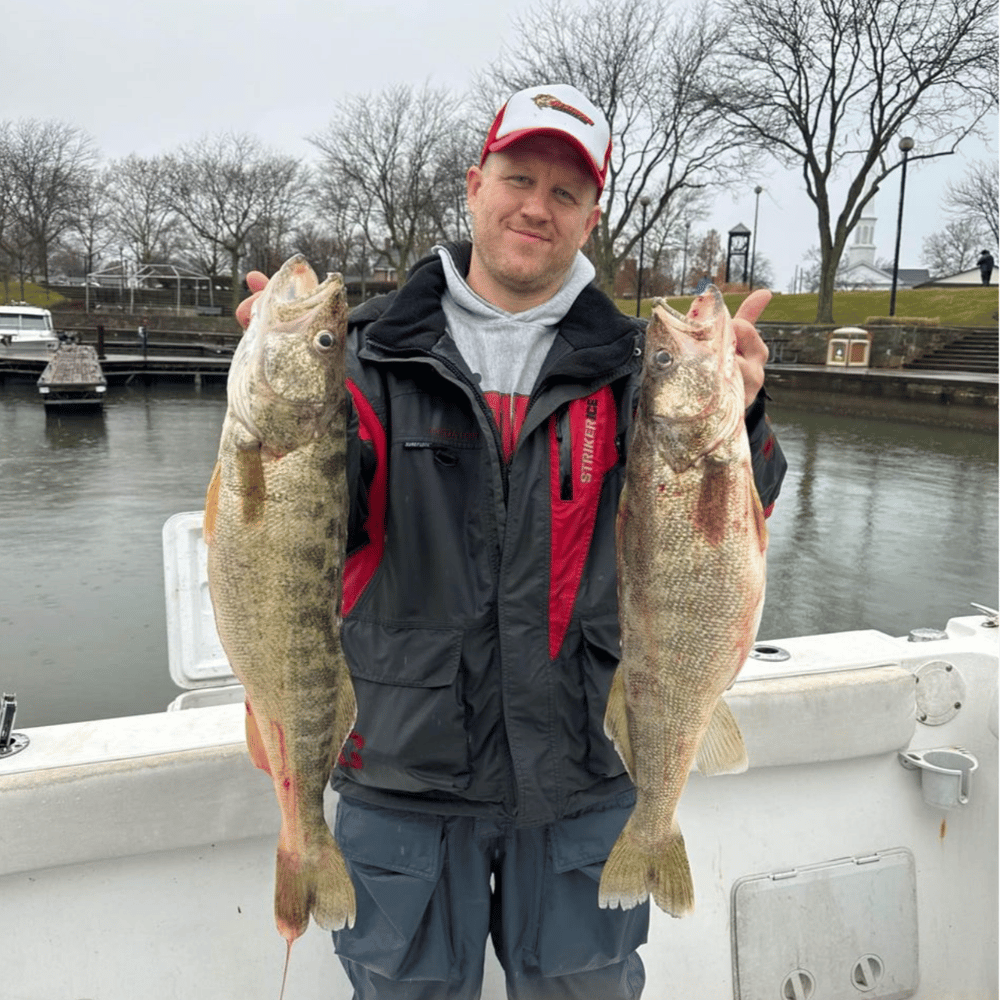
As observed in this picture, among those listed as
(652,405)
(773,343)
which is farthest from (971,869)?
(773,343)

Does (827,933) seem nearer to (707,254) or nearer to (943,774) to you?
(943,774)

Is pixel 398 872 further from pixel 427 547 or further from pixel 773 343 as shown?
pixel 773 343

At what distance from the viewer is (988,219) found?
6669 centimetres

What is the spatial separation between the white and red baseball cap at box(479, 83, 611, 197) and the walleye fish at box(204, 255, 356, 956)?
77 centimetres

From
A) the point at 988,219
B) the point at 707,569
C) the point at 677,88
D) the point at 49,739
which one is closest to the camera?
the point at 707,569

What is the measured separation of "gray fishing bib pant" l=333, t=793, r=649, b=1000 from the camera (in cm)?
233

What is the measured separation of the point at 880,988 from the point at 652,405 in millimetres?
2616

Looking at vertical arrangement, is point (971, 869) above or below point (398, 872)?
below

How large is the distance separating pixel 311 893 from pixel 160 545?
9768mm

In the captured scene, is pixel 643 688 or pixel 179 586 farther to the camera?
pixel 179 586

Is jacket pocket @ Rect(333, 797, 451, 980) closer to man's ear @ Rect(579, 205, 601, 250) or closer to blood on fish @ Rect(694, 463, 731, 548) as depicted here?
blood on fish @ Rect(694, 463, 731, 548)

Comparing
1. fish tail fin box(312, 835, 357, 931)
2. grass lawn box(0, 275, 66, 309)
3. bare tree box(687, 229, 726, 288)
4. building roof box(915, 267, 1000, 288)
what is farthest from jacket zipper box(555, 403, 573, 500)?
building roof box(915, 267, 1000, 288)

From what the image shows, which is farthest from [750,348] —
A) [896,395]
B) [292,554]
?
[896,395]

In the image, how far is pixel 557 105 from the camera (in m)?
2.48
